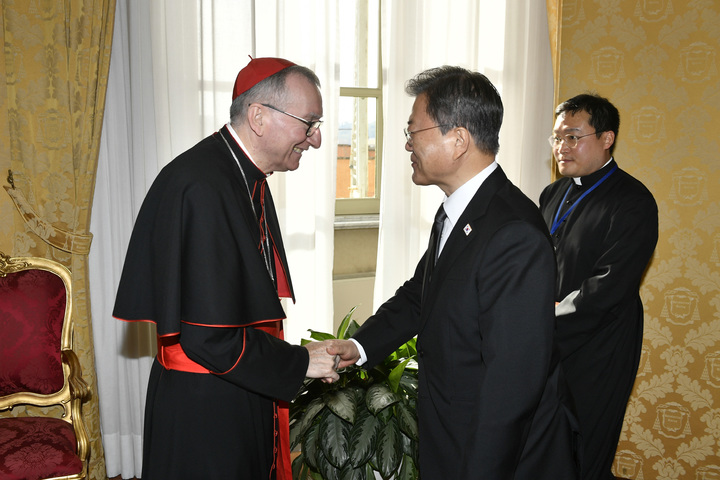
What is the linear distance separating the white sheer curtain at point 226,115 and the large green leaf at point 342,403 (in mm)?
781

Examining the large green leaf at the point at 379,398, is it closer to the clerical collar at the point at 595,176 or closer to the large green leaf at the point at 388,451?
the large green leaf at the point at 388,451

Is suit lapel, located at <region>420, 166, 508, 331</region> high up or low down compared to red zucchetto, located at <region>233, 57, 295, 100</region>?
down

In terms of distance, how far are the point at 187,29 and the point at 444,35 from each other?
157 cm

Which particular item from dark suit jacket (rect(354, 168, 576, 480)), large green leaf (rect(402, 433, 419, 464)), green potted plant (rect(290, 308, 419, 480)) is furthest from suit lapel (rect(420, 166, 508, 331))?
large green leaf (rect(402, 433, 419, 464))

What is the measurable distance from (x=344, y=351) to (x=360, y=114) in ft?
7.67

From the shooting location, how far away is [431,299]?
1682mm

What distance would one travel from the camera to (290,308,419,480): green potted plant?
2.85m

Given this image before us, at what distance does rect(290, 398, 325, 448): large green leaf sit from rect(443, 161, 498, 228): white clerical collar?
1520mm

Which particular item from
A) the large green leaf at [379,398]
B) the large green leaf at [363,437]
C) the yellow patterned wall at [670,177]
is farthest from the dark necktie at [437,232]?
the yellow patterned wall at [670,177]

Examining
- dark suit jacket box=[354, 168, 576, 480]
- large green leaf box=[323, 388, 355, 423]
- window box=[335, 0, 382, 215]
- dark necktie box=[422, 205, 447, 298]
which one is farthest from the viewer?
window box=[335, 0, 382, 215]

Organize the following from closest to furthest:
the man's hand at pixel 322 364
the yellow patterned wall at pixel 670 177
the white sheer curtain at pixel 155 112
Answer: the man's hand at pixel 322 364 → the white sheer curtain at pixel 155 112 → the yellow patterned wall at pixel 670 177

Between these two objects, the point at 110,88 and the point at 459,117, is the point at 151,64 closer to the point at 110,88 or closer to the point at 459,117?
the point at 110,88

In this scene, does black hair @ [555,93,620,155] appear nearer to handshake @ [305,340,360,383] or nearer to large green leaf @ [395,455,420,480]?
handshake @ [305,340,360,383]

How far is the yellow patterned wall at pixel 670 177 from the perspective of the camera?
3.42m
